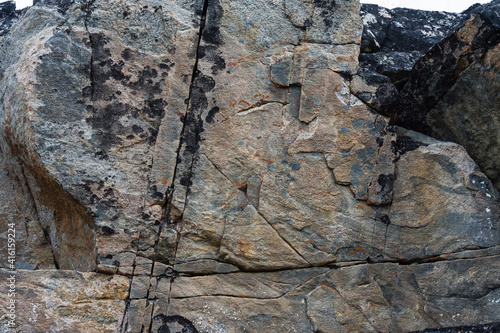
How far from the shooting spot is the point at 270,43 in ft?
11.5

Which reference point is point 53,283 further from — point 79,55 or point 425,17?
point 425,17

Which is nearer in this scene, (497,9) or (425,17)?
(497,9)

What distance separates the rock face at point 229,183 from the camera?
317cm

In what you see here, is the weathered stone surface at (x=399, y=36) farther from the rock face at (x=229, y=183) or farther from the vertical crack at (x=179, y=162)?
the vertical crack at (x=179, y=162)

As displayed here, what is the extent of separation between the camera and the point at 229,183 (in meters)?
3.33

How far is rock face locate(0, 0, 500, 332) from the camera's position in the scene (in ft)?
10.4

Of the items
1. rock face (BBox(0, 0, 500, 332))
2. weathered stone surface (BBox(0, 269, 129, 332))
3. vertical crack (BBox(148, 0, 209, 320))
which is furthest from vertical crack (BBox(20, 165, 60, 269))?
vertical crack (BBox(148, 0, 209, 320))

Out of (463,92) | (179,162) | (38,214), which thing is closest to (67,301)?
(38,214)

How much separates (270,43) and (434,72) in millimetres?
1293

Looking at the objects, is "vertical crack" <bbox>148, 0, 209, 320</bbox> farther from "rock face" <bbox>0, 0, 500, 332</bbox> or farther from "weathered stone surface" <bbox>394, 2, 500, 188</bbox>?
"weathered stone surface" <bbox>394, 2, 500, 188</bbox>

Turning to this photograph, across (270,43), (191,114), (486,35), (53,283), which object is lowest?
(53,283)

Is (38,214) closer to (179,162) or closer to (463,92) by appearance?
(179,162)

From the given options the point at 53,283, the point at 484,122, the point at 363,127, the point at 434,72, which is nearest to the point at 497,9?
the point at 434,72

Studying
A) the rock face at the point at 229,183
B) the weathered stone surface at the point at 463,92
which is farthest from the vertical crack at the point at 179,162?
the weathered stone surface at the point at 463,92
